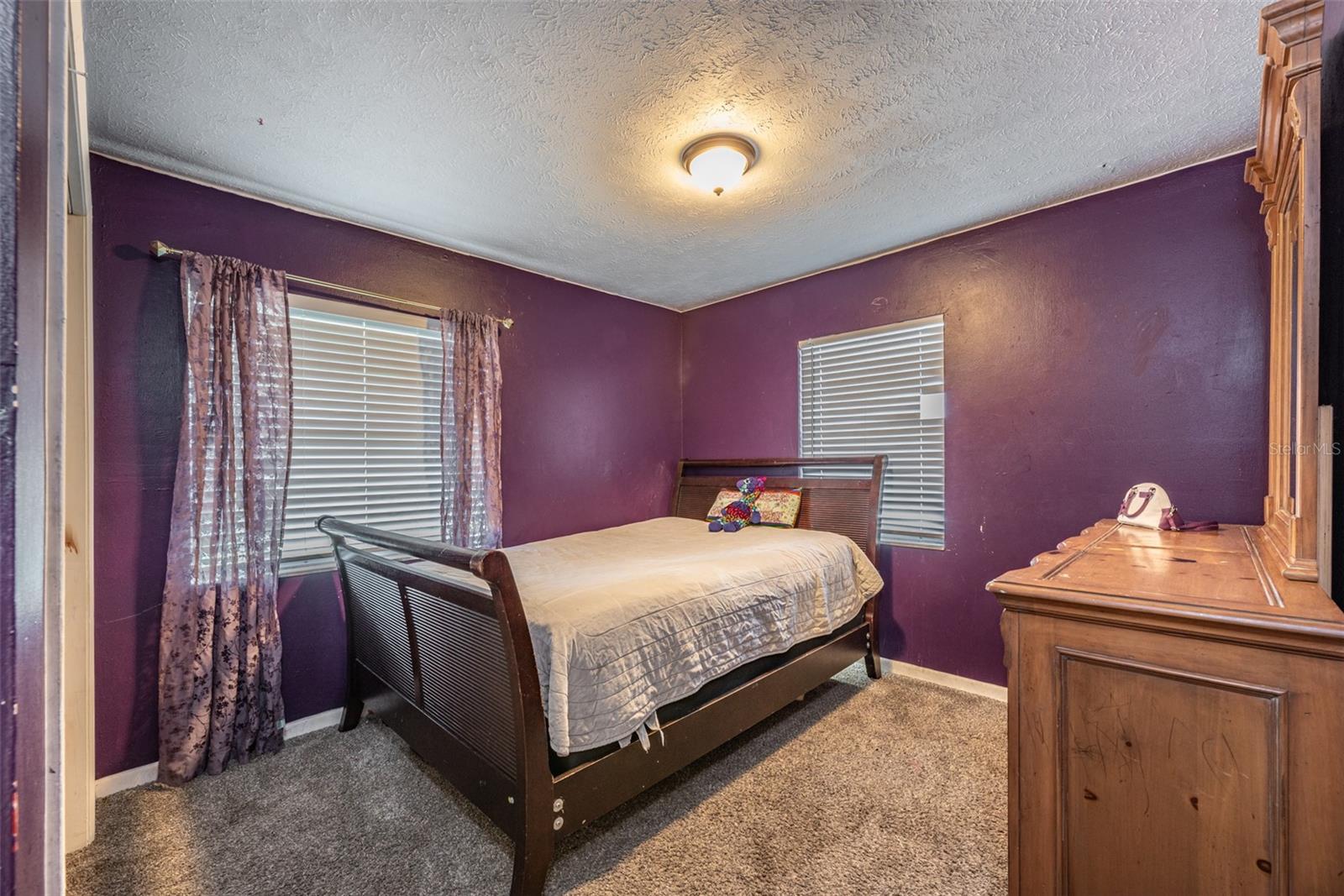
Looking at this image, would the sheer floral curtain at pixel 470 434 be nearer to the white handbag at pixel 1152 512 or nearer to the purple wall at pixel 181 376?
the purple wall at pixel 181 376

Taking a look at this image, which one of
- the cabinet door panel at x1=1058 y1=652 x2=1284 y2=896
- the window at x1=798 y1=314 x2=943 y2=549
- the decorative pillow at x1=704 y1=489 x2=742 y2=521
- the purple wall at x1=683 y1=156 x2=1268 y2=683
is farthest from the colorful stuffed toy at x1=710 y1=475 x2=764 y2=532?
the cabinet door panel at x1=1058 y1=652 x2=1284 y2=896

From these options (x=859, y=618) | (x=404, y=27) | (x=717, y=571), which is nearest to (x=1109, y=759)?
(x=717, y=571)

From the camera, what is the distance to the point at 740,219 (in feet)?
8.99

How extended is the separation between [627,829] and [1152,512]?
86.5 inches

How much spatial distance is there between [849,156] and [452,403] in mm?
2212

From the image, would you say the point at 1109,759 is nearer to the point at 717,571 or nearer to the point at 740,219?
the point at 717,571

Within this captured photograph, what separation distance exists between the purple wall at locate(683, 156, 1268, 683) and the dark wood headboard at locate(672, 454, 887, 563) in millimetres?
284

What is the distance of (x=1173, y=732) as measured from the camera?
104cm

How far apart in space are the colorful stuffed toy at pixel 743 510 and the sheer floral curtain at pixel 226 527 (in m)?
2.22

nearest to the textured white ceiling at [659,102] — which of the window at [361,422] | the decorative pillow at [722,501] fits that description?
the window at [361,422]

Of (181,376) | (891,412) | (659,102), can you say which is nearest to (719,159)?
(659,102)

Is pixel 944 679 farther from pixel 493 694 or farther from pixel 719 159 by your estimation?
pixel 719 159

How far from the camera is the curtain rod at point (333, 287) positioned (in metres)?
2.16

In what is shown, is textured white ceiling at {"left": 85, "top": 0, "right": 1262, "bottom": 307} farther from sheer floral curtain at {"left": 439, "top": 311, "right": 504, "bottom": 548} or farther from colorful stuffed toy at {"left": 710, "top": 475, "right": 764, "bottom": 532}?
colorful stuffed toy at {"left": 710, "top": 475, "right": 764, "bottom": 532}
